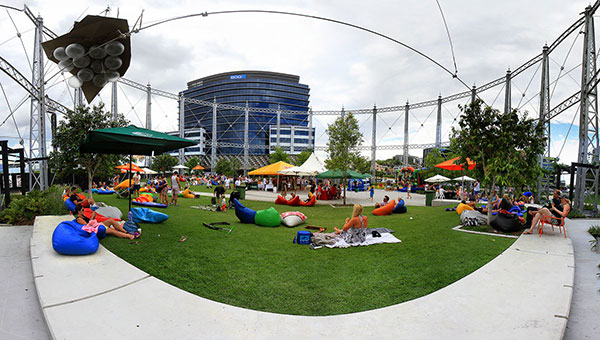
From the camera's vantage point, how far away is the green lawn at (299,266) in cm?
361

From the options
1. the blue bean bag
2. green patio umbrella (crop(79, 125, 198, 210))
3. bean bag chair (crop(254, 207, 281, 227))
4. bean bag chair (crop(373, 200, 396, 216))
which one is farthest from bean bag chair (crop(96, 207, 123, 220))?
bean bag chair (crop(373, 200, 396, 216))

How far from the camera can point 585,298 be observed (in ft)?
12.3

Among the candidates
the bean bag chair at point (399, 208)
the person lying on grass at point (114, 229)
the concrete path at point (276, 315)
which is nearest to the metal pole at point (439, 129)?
the bean bag chair at point (399, 208)

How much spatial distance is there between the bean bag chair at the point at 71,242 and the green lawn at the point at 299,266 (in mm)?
469

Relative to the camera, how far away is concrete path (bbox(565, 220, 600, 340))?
9.79 ft

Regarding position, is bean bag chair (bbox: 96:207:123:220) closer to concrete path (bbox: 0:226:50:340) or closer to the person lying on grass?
the person lying on grass

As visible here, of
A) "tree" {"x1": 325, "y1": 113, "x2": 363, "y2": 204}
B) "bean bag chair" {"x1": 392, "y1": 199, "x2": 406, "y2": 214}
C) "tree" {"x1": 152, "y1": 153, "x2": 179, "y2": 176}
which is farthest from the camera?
"tree" {"x1": 152, "y1": 153, "x2": 179, "y2": 176}

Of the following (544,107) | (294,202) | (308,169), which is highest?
(544,107)

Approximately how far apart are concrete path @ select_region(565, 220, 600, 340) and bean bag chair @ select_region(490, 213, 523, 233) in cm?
Answer: 119

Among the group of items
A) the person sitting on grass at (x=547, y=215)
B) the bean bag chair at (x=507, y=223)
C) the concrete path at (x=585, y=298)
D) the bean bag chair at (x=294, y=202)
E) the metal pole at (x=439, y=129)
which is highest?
the metal pole at (x=439, y=129)

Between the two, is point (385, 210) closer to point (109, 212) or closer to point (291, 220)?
point (291, 220)

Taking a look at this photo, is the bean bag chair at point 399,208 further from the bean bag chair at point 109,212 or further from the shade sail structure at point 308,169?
the bean bag chair at point 109,212

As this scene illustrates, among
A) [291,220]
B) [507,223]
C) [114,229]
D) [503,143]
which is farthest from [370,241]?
[114,229]

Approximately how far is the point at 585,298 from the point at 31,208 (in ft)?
39.1
